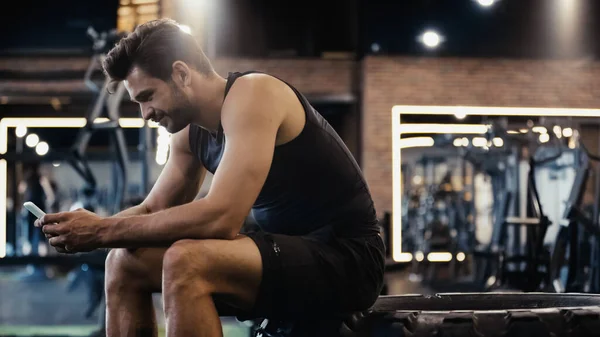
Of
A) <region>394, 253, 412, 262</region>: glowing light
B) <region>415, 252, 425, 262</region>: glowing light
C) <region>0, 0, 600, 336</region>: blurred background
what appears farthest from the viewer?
<region>0, 0, 600, 336</region>: blurred background

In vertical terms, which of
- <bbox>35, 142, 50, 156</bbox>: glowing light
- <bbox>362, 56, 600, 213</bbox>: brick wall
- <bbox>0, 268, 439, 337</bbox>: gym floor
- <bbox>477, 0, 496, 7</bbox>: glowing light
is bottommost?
<bbox>0, 268, 439, 337</bbox>: gym floor

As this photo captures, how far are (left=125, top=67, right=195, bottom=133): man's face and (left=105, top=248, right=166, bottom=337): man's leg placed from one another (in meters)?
0.30

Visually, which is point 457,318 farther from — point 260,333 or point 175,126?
point 175,126

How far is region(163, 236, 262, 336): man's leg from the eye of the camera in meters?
1.34

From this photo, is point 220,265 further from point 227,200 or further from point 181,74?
point 181,74

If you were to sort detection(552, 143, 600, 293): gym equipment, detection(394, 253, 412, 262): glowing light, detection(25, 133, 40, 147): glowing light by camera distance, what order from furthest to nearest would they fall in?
detection(394, 253, 412, 262): glowing light → detection(25, 133, 40, 147): glowing light → detection(552, 143, 600, 293): gym equipment

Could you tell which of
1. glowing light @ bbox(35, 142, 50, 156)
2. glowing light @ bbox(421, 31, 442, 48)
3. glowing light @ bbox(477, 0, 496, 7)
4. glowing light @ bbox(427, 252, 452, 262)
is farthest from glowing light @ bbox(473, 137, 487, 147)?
glowing light @ bbox(35, 142, 50, 156)

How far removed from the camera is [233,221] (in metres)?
1.45

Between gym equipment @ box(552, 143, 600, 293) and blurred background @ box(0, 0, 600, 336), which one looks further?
blurred background @ box(0, 0, 600, 336)

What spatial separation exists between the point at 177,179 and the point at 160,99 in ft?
0.88

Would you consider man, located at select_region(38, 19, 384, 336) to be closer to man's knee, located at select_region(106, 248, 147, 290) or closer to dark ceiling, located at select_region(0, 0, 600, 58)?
man's knee, located at select_region(106, 248, 147, 290)

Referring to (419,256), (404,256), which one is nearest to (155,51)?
(419,256)

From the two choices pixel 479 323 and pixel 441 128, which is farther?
pixel 441 128

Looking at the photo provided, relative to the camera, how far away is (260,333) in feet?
5.44
